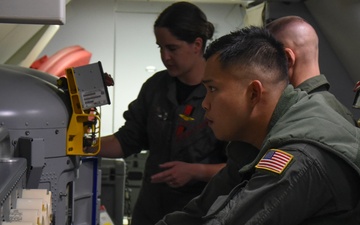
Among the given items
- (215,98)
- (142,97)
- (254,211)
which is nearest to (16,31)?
(142,97)

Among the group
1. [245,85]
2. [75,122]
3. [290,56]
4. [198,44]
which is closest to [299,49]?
[290,56]

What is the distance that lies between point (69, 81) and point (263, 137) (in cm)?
89

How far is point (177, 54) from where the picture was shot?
2525 millimetres

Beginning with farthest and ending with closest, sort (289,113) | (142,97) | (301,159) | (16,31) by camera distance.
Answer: (16,31), (142,97), (289,113), (301,159)

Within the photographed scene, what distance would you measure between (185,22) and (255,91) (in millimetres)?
1072

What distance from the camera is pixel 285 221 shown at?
1329 millimetres

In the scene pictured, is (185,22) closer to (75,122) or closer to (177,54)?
(177,54)

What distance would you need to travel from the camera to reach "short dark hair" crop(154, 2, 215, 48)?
2533 mm

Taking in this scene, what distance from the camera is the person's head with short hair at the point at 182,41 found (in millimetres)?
2527

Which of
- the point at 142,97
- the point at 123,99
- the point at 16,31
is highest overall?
the point at 16,31

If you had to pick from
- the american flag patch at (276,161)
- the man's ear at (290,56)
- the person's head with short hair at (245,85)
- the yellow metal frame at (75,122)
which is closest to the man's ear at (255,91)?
the person's head with short hair at (245,85)

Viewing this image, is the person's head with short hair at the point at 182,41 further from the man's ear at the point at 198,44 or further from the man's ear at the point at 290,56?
the man's ear at the point at 290,56

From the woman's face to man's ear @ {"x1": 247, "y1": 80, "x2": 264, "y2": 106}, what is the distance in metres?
0.99

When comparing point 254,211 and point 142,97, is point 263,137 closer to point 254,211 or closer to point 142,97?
point 254,211
